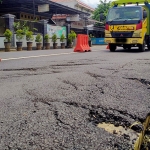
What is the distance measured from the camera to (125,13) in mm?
11281

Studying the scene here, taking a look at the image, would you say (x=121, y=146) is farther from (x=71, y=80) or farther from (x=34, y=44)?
(x=34, y=44)

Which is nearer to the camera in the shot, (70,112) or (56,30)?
(70,112)

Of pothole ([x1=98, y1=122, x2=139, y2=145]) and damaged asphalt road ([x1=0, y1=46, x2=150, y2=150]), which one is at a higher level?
damaged asphalt road ([x1=0, y1=46, x2=150, y2=150])

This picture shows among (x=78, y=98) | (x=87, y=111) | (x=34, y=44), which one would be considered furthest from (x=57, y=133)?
(x=34, y=44)

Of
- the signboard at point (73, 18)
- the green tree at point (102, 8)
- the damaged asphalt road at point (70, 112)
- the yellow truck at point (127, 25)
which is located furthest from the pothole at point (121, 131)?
the green tree at point (102, 8)

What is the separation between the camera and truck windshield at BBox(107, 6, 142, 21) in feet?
36.3

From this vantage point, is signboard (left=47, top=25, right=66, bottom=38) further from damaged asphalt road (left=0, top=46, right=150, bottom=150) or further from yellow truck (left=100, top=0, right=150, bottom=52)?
damaged asphalt road (left=0, top=46, right=150, bottom=150)

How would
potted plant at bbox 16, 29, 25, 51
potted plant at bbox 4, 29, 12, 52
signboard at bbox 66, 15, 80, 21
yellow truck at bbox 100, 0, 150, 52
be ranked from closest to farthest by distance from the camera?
yellow truck at bbox 100, 0, 150, 52, potted plant at bbox 4, 29, 12, 52, potted plant at bbox 16, 29, 25, 51, signboard at bbox 66, 15, 80, 21

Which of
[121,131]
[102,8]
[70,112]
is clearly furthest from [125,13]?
[102,8]

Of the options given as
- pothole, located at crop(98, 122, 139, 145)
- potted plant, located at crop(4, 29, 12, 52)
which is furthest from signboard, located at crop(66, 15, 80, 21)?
pothole, located at crop(98, 122, 139, 145)

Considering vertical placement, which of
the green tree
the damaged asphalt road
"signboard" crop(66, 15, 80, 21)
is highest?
the green tree

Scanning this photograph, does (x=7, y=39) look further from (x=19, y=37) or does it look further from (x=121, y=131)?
(x=121, y=131)

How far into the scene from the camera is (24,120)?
6.96ft

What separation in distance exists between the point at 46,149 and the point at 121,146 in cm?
54
